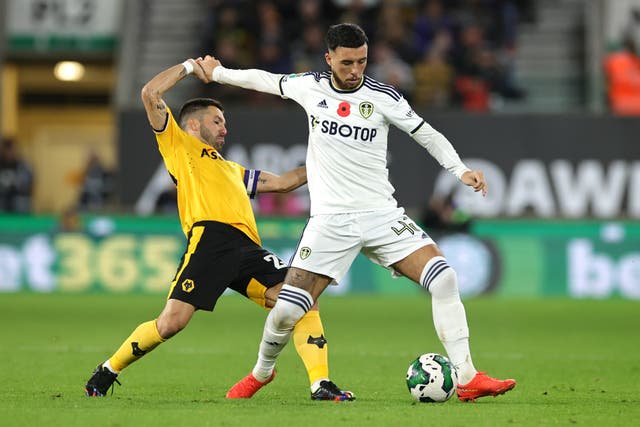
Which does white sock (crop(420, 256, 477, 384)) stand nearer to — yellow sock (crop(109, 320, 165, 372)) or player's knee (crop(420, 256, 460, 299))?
player's knee (crop(420, 256, 460, 299))

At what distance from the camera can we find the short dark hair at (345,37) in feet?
26.0

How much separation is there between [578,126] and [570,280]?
2.85 m

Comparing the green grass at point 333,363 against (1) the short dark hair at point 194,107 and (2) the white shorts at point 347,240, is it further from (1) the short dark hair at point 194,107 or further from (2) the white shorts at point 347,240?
(1) the short dark hair at point 194,107

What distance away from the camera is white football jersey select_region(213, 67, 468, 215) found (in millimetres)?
8070

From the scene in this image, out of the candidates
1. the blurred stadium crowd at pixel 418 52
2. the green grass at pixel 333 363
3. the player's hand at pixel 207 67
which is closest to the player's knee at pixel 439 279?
the green grass at pixel 333 363

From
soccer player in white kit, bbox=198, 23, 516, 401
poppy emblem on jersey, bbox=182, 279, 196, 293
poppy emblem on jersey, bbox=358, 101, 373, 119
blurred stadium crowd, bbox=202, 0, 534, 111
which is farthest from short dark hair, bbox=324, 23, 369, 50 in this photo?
blurred stadium crowd, bbox=202, 0, 534, 111

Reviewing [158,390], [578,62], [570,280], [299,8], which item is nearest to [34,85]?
[299,8]

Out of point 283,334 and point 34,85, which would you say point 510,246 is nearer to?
point 283,334

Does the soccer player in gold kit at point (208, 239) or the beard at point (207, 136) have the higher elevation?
the beard at point (207, 136)

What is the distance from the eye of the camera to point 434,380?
800 cm

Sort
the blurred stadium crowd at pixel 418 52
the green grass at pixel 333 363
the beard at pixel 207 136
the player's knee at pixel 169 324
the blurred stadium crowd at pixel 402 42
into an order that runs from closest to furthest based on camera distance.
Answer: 1. the green grass at pixel 333 363
2. the player's knee at pixel 169 324
3. the beard at pixel 207 136
4. the blurred stadium crowd at pixel 418 52
5. the blurred stadium crowd at pixel 402 42

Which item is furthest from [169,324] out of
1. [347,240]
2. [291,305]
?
[347,240]

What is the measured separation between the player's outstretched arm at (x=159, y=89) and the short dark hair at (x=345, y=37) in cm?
100

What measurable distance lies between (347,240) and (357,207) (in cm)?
22
